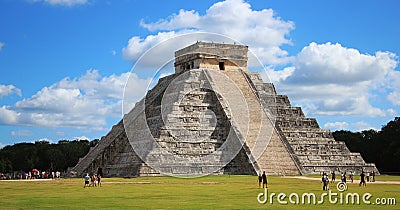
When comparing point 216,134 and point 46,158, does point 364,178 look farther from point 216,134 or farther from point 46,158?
point 46,158

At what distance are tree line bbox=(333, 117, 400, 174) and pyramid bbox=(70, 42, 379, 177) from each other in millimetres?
10523

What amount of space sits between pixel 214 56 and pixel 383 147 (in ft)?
57.0

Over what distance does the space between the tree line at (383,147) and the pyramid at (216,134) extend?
10523 mm

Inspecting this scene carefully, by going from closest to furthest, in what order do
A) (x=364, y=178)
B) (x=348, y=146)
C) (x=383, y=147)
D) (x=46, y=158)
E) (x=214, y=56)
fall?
1. (x=364, y=178)
2. (x=214, y=56)
3. (x=383, y=147)
4. (x=348, y=146)
5. (x=46, y=158)

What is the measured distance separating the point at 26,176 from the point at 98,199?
79.8 ft

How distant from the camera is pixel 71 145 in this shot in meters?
69.2

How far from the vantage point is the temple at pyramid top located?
1693 inches

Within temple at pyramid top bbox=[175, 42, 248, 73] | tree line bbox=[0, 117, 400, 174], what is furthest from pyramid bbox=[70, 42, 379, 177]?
tree line bbox=[0, 117, 400, 174]

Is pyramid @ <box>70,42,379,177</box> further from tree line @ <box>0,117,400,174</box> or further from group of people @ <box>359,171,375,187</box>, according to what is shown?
tree line @ <box>0,117,400,174</box>

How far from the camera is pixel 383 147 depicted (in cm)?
5034

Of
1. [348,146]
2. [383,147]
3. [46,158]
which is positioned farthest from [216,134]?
[46,158]

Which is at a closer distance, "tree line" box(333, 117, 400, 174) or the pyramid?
the pyramid

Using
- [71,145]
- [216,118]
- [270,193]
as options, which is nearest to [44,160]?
[71,145]

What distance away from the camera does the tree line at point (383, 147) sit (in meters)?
47.2
